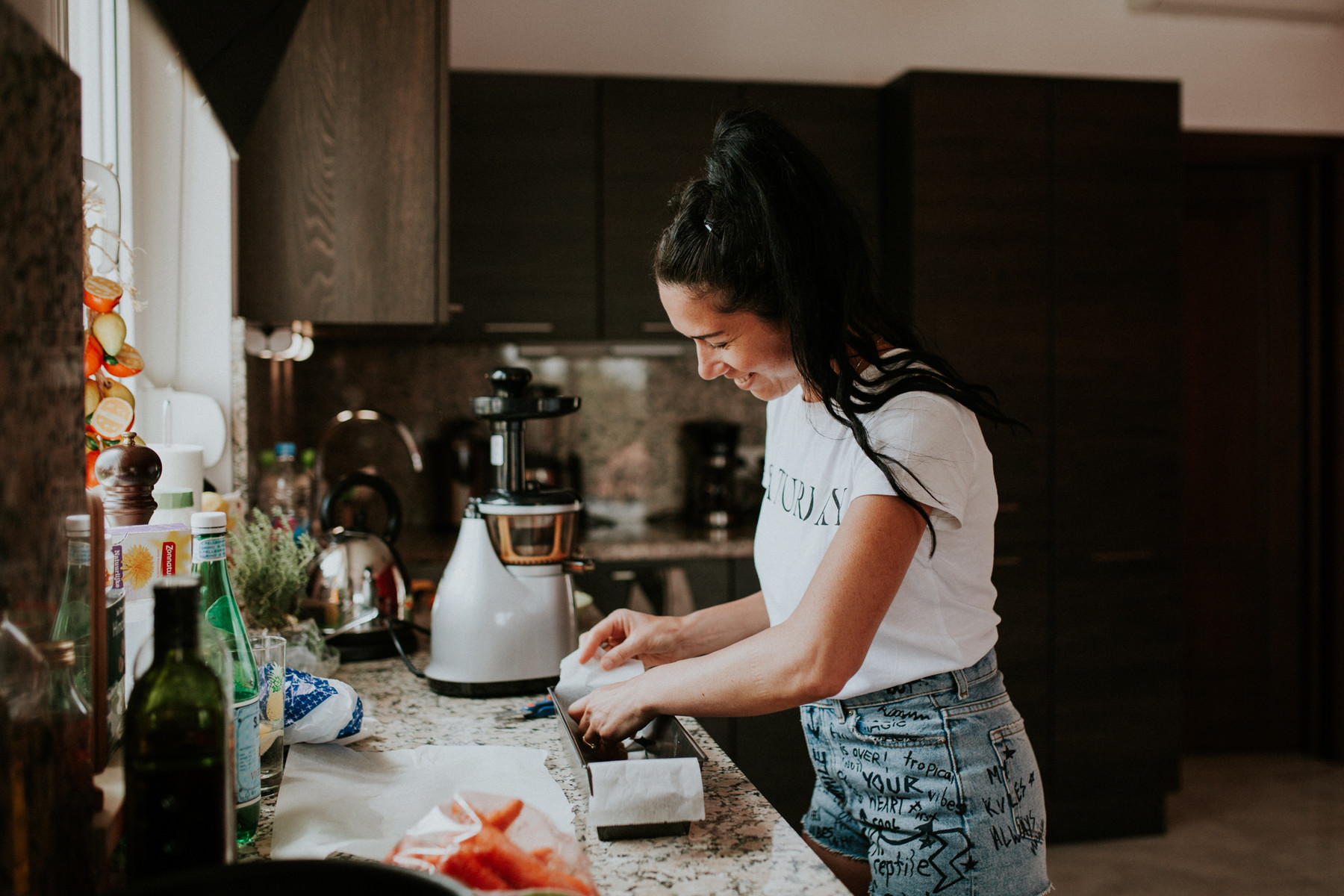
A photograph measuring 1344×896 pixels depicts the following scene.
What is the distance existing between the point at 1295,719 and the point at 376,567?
3.73m

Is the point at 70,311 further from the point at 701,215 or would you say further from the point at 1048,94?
the point at 1048,94

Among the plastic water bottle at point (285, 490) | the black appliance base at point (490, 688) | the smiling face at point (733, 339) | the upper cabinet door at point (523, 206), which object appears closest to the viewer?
the smiling face at point (733, 339)

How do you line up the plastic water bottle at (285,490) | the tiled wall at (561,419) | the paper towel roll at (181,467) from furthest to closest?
the tiled wall at (561,419), the plastic water bottle at (285,490), the paper towel roll at (181,467)

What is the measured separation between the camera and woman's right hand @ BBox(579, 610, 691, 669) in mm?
1237

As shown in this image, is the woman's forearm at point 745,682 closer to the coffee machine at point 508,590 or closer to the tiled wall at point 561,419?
the coffee machine at point 508,590

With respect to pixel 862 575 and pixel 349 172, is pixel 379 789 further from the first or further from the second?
pixel 349 172

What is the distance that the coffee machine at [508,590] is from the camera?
1.34 meters

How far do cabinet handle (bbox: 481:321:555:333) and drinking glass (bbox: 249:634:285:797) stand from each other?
80.1 inches

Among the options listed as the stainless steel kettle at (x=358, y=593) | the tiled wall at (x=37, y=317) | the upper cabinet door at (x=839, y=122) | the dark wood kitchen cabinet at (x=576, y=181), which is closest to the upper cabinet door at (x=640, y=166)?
the dark wood kitchen cabinet at (x=576, y=181)

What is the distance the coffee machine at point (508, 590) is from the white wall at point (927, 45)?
2.22m

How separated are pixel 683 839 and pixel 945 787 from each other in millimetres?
375

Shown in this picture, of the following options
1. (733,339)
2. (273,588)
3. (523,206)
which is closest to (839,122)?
(523,206)

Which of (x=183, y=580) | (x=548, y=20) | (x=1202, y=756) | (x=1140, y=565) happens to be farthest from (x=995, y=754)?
(x=1202, y=756)

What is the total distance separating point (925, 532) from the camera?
3.66 feet
